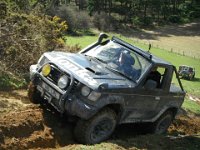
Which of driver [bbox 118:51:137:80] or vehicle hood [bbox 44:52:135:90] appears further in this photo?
driver [bbox 118:51:137:80]

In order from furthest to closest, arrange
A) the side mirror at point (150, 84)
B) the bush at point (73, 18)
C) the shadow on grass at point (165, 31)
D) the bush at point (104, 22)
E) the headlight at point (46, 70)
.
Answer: the bush at point (104, 22) < the shadow on grass at point (165, 31) < the bush at point (73, 18) < the side mirror at point (150, 84) < the headlight at point (46, 70)

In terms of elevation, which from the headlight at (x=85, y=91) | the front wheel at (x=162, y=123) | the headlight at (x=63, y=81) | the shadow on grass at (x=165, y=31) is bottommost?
the shadow on grass at (x=165, y=31)

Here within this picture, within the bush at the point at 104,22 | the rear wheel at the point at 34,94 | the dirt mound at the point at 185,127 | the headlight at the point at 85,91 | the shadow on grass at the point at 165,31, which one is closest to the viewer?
the headlight at the point at 85,91

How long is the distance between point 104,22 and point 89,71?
67478 millimetres

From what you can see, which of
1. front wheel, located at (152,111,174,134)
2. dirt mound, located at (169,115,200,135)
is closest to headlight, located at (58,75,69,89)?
front wheel, located at (152,111,174,134)

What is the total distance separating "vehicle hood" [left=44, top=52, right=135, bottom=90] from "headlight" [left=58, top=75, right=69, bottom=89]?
0.15 meters

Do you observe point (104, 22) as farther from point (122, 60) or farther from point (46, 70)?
point (46, 70)

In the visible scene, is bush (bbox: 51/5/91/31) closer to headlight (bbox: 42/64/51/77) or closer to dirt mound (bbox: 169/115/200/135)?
dirt mound (bbox: 169/115/200/135)

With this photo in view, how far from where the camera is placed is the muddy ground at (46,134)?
24.9ft

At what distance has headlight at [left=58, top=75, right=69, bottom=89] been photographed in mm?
7770

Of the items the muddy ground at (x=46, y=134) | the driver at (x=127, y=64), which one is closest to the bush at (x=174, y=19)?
the muddy ground at (x=46, y=134)

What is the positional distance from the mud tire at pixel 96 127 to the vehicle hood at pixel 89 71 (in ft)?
1.96

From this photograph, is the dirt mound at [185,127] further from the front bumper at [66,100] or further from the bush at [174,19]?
the bush at [174,19]

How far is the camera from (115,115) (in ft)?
26.9
